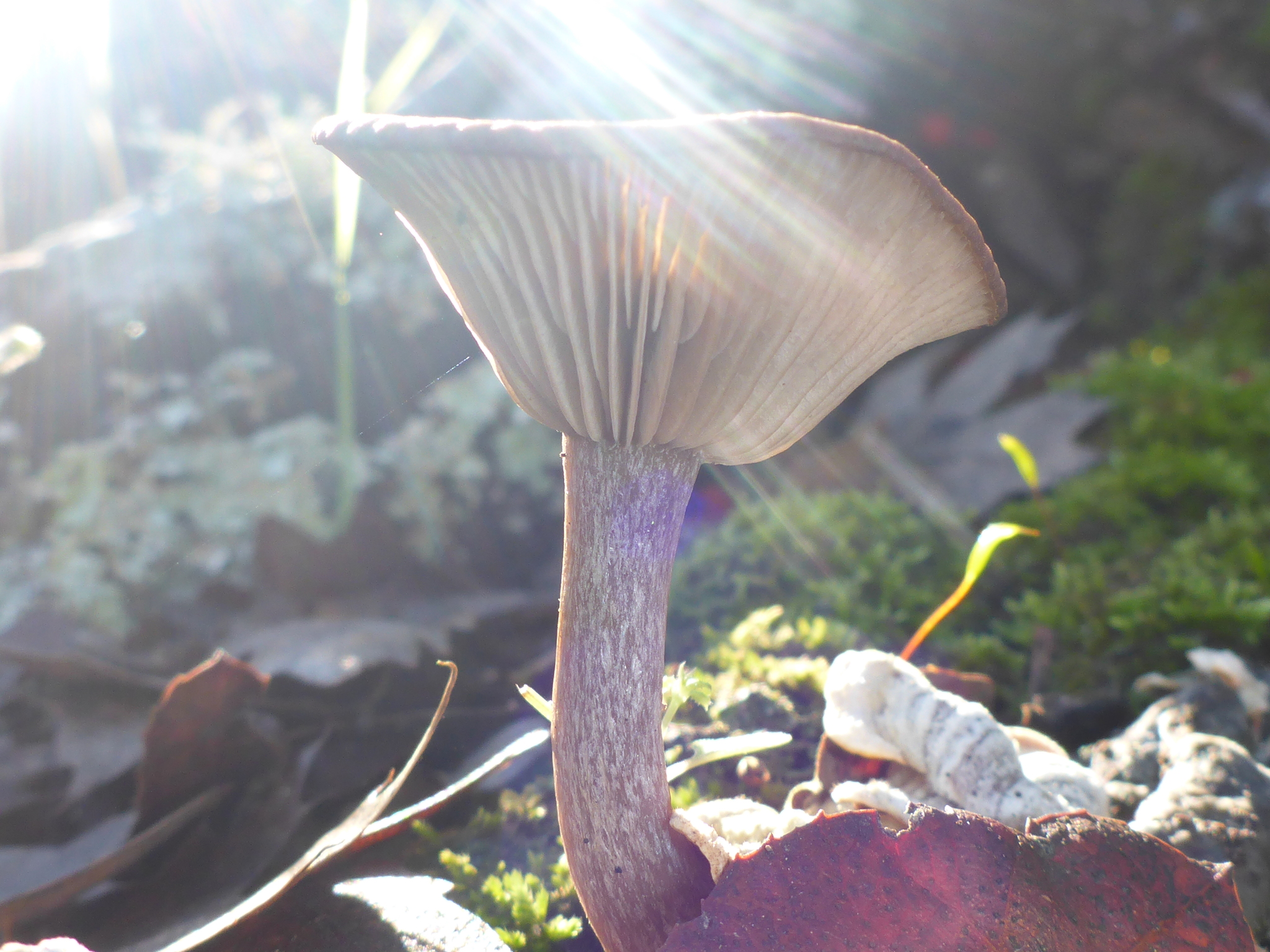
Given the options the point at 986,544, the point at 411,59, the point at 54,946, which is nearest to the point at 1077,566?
the point at 986,544

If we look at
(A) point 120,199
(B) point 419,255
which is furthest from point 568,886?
(A) point 120,199

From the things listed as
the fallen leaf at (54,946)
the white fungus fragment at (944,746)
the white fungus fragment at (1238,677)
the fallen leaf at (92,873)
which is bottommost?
the white fungus fragment at (1238,677)

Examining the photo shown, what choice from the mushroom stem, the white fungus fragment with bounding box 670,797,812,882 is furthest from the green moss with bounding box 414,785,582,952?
the white fungus fragment with bounding box 670,797,812,882

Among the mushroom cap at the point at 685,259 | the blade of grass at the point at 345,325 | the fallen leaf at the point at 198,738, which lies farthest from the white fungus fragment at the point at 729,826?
the blade of grass at the point at 345,325

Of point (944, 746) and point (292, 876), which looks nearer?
point (292, 876)

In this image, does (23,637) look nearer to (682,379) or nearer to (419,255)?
(419,255)

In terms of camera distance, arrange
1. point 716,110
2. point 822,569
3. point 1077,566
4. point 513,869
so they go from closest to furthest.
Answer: point 513,869 → point 1077,566 → point 822,569 → point 716,110

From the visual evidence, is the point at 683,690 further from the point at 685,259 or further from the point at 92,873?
the point at 92,873

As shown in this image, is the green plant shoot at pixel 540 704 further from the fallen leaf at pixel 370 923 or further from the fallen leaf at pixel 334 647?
the fallen leaf at pixel 334 647
